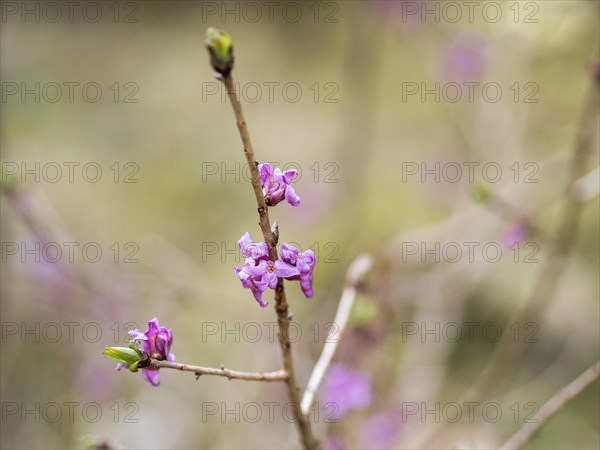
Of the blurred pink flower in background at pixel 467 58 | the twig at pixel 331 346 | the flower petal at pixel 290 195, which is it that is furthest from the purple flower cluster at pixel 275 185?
the blurred pink flower in background at pixel 467 58

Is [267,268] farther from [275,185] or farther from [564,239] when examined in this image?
[564,239]

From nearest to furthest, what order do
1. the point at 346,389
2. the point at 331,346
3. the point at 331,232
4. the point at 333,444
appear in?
the point at 331,346 < the point at 333,444 < the point at 346,389 < the point at 331,232

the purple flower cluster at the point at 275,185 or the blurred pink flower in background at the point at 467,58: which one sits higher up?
the purple flower cluster at the point at 275,185

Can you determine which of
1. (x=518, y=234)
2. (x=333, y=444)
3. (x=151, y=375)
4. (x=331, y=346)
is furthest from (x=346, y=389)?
(x=151, y=375)

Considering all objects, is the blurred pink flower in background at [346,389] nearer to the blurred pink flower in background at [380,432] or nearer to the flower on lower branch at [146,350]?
the blurred pink flower in background at [380,432]

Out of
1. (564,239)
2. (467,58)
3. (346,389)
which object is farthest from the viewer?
(467,58)

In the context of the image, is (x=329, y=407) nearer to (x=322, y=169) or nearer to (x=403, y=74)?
(x=322, y=169)

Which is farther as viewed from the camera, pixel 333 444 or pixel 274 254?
pixel 333 444
